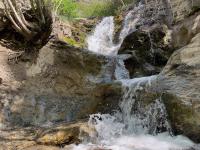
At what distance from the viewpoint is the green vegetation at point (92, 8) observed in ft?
99.4

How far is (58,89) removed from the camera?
1187 centimetres

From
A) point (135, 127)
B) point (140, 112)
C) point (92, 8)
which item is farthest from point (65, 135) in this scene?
point (92, 8)

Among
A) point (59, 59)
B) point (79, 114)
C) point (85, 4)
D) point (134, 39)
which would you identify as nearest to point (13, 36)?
point (59, 59)

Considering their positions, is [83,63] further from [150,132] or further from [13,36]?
[150,132]

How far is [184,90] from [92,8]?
94.2 ft

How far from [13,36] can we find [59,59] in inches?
63.3

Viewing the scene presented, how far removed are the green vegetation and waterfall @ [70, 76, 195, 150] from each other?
17.5 m

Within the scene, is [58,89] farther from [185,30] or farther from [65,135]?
[185,30]

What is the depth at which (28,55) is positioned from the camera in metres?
12.1

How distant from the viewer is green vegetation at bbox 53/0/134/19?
30297 millimetres

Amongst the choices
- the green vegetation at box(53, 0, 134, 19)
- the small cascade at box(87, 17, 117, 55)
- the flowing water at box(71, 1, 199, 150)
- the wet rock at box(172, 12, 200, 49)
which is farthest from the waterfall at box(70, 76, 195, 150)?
the green vegetation at box(53, 0, 134, 19)

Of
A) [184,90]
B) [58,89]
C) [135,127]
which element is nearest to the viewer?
[184,90]

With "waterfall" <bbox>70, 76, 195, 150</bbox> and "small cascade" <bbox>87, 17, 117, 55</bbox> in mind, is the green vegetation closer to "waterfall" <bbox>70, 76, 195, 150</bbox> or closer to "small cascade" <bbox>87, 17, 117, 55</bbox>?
"small cascade" <bbox>87, 17, 117, 55</bbox>

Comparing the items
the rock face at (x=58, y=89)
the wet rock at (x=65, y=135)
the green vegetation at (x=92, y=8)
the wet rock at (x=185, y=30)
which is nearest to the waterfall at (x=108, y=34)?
the green vegetation at (x=92, y=8)
